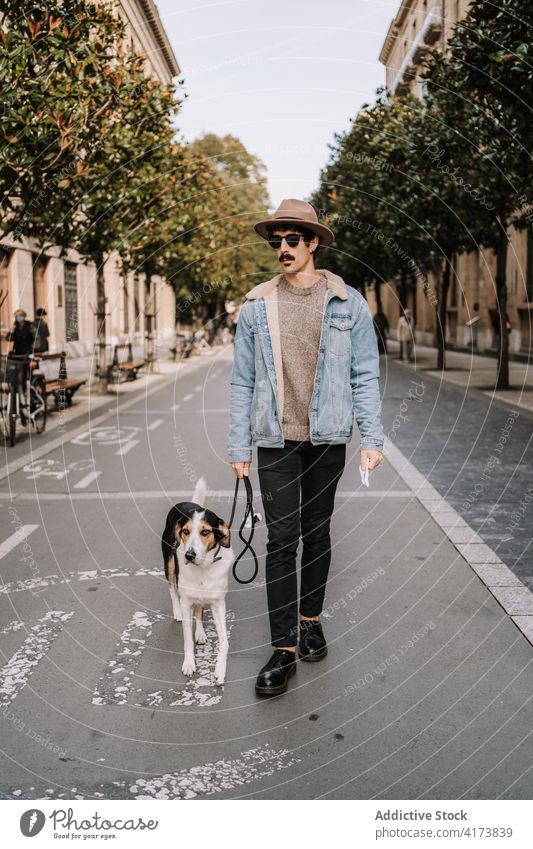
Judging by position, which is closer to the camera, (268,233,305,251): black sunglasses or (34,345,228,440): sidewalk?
(268,233,305,251): black sunglasses

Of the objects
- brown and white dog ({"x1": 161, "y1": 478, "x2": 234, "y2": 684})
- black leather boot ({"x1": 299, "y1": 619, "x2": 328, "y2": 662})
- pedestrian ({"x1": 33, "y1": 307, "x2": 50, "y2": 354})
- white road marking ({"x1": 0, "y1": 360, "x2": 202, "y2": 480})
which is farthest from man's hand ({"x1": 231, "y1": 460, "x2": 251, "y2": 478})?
pedestrian ({"x1": 33, "y1": 307, "x2": 50, "y2": 354})

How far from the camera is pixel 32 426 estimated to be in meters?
13.8

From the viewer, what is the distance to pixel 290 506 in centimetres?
439

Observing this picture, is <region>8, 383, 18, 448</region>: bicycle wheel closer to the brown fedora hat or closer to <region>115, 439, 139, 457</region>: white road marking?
<region>115, 439, 139, 457</region>: white road marking

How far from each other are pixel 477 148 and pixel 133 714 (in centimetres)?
1759

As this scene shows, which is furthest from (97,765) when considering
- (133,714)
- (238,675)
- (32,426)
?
(32,426)

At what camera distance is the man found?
432cm

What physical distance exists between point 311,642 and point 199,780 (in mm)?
1392

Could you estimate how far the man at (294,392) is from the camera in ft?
14.2

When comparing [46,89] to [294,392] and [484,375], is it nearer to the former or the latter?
[294,392]

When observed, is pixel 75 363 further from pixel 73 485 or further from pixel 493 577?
pixel 493 577

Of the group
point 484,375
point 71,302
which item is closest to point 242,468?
point 484,375

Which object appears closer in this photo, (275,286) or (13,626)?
(275,286)

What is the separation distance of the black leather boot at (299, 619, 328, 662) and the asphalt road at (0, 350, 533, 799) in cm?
7
